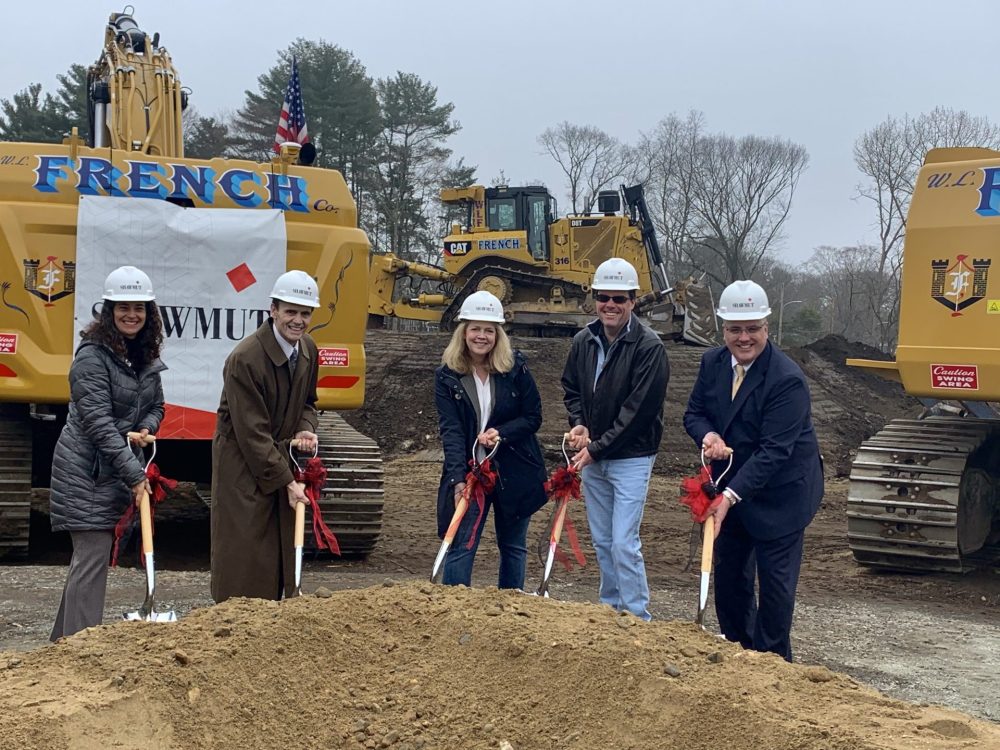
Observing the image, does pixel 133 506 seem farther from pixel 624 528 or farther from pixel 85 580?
pixel 624 528

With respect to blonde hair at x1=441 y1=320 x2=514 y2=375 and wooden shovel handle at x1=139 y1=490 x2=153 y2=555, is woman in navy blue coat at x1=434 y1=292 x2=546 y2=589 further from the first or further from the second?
wooden shovel handle at x1=139 y1=490 x2=153 y2=555

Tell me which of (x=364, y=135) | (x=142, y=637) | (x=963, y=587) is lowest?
(x=963, y=587)

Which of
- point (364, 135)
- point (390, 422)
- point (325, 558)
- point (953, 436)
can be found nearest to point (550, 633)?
point (325, 558)

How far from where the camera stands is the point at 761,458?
542 cm

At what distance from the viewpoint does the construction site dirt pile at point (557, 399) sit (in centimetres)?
1842

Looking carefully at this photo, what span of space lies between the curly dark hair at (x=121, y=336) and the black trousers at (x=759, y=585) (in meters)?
2.80

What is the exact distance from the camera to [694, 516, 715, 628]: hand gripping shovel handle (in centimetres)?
510

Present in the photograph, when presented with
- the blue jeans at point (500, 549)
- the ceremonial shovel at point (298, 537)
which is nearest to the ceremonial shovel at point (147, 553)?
the ceremonial shovel at point (298, 537)

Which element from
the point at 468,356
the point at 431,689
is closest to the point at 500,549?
the point at 468,356

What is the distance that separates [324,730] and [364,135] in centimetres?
3793

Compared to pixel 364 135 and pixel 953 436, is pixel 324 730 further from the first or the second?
pixel 364 135

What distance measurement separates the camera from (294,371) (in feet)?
18.9

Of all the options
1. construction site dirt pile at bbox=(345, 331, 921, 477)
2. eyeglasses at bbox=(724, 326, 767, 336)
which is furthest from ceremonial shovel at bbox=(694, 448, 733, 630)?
construction site dirt pile at bbox=(345, 331, 921, 477)

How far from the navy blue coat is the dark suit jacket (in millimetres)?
975
